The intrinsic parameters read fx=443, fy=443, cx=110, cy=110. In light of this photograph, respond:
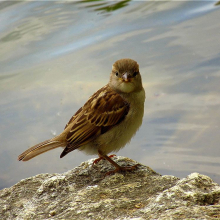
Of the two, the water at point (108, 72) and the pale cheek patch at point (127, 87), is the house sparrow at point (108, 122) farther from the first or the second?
the water at point (108, 72)

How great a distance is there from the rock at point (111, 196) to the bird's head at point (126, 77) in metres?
0.78

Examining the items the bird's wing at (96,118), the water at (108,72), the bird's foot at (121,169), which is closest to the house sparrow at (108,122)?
the bird's wing at (96,118)

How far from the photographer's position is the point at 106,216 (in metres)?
2.87

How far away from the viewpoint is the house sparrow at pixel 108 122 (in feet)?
13.5

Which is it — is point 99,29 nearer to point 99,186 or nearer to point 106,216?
point 99,186

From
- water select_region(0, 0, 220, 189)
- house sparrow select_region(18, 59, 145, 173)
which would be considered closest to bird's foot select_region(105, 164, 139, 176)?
house sparrow select_region(18, 59, 145, 173)

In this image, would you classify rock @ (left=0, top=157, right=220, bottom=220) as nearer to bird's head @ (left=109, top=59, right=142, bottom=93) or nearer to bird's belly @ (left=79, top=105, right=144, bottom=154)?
bird's belly @ (left=79, top=105, right=144, bottom=154)

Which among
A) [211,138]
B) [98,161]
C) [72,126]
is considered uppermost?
[72,126]

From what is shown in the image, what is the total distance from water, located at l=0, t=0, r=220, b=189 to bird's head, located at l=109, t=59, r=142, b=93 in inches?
70.5

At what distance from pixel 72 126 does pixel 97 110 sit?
0.28 meters

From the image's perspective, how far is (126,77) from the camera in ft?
13.8

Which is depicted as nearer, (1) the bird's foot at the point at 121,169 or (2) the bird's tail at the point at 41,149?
(1) the bird's foot at the point at 121,169

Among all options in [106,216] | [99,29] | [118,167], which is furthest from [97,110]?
[99,29]

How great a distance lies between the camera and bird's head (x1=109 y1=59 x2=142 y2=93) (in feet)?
13.9
